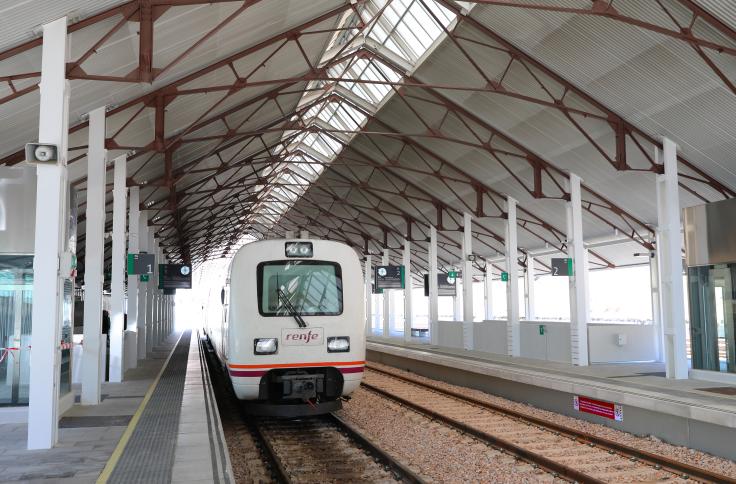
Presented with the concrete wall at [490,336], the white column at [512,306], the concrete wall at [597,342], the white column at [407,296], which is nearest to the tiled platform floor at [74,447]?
the concrete wall at [597,342]

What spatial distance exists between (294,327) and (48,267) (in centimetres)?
364

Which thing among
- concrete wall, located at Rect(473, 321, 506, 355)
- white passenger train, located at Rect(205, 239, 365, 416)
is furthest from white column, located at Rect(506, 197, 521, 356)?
white passenger train, located at Rect(205, 239, 365, 416)

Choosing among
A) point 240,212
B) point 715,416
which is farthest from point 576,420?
point 240,212

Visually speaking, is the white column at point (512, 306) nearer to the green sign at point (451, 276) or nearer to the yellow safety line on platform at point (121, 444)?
the green sign at point (451, 276)

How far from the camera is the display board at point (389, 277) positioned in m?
32.6

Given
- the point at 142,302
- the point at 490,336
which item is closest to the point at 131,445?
the point at 142,302

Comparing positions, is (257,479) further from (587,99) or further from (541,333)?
(541,333)

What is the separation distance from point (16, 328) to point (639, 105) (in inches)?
589

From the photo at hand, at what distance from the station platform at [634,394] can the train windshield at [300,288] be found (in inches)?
217

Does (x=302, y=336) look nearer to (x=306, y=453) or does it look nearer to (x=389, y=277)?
(x=306, y=453)

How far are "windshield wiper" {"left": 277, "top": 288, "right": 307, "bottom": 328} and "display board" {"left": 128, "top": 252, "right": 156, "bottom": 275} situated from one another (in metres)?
7.96

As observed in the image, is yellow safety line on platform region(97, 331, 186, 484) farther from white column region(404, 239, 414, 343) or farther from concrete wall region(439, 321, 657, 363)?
white column region(404, 239, 414, 343)

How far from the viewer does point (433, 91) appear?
21641 millimetres

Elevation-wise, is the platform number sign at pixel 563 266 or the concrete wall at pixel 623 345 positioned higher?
the platform number sign at pixel 563 266
